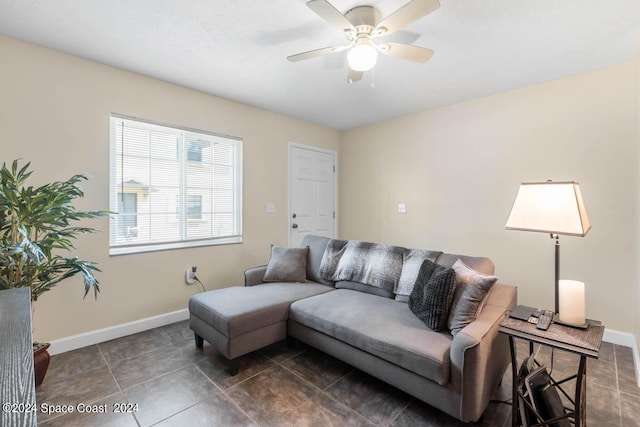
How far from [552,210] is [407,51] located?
1300 millimetres

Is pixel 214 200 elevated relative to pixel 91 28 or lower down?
lower down

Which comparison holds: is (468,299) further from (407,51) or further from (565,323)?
(407,51)

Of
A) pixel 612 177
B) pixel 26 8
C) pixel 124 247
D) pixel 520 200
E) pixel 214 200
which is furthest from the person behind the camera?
pixel 214 200

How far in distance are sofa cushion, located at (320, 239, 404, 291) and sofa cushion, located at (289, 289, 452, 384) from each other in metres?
0.16

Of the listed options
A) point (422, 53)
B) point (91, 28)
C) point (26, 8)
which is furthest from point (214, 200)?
point (422, 53)

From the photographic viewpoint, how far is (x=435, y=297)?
1812mm

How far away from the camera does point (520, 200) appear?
1688mm

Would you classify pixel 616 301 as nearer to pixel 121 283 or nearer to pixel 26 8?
pixel 121 283

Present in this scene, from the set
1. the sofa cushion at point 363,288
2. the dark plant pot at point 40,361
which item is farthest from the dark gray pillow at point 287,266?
the dark plant pot at point 40,361

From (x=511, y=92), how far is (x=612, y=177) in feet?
3.98

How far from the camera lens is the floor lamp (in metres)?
1.49

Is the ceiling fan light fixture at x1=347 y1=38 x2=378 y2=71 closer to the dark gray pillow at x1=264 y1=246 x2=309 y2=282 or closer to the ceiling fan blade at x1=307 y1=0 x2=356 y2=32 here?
the ceiling fan blade at x1=307 y1=0 x2=356 y2=32

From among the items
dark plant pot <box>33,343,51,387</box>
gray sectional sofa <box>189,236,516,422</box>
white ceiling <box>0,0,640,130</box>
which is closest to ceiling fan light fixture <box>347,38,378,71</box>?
white ceiling <box>0,0,640,130</box>

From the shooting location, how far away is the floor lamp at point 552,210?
1.49 m
